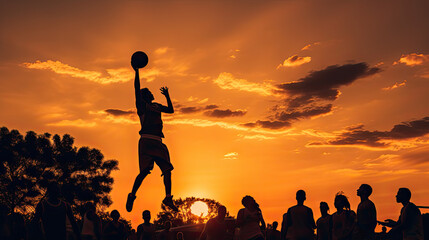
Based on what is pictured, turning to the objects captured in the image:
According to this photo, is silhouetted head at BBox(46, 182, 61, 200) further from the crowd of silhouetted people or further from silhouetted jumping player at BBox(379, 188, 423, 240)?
silhouetted jumping player at BBox(379, 188, 423, 240)

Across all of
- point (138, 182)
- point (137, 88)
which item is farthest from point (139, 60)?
point (138, 182)

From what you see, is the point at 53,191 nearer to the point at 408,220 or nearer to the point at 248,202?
the point at 248,202

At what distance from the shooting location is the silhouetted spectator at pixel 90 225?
12558mm

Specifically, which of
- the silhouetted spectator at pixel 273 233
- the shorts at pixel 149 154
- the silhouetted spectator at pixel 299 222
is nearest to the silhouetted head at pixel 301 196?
the silhouetted spectator at pixel 299 222

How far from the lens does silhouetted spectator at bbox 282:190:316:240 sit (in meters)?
11.0

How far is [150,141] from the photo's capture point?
37.4 feet

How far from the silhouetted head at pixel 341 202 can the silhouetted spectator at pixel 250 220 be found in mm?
2398

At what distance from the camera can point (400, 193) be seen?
10227mm

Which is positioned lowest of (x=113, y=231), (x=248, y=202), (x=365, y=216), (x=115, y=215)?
(x=365, y=216)

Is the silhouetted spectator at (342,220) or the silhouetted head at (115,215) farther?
the silhouetted head at (115,215)

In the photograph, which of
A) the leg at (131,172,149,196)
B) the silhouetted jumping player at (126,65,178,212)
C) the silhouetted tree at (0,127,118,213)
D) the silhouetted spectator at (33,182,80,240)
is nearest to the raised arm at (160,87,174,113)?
the silhouetted jumping player at (126,65,178,212)

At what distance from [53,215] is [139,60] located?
3.76 metres

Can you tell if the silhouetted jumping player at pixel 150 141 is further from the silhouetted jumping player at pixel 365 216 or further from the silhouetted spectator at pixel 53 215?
the silhouetted jumping player at pixel 365 216

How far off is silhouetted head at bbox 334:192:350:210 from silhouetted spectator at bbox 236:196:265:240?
7.87ft
